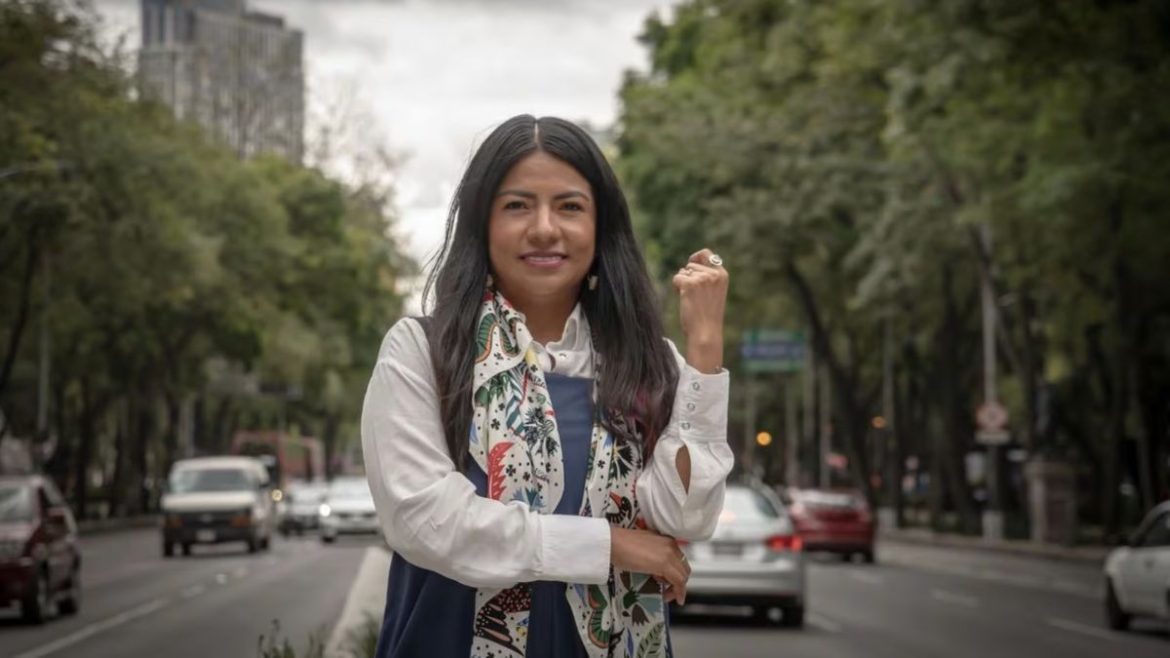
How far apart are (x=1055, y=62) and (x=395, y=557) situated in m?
21.9

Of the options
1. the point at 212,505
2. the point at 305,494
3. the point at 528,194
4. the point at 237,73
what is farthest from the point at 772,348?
the point at 528,194

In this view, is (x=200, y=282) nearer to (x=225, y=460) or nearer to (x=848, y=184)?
(x=225, y=460)

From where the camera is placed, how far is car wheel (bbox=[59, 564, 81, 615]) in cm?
2289

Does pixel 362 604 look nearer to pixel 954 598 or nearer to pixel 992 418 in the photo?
pixel 954 598

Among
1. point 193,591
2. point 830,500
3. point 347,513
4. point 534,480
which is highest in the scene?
point 534,480

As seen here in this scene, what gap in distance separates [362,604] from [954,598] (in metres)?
12.3

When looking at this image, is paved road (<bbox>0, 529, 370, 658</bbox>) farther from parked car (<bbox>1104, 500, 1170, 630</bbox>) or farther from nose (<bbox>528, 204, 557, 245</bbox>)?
parked car (<bbox>1104, 500, 1170, 630</bbox>)

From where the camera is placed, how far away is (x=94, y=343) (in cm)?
5541

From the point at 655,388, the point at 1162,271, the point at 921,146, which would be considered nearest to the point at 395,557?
the point at 655,388

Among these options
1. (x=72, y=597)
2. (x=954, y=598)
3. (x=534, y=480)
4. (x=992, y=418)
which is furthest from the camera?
(x=992, y=418)

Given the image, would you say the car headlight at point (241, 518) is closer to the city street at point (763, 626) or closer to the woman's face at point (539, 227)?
the city street at point (763, 626)

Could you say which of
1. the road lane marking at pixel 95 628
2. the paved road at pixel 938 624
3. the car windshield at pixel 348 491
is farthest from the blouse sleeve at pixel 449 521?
the car windshield at pixel 348 491

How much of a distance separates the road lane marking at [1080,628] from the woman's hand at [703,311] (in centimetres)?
1728

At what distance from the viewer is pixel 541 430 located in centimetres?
339
